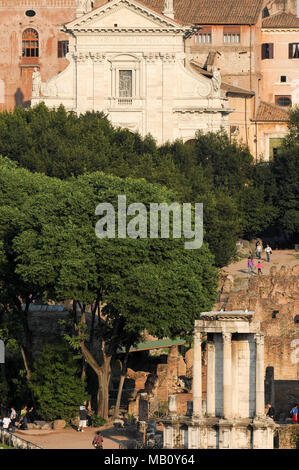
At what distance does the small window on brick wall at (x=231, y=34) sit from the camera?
14925 centimetres

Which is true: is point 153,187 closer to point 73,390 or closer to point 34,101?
point 73,390

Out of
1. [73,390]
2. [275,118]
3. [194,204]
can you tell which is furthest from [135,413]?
[275,118]

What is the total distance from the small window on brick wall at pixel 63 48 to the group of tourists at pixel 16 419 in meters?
62.0

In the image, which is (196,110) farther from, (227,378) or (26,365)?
(227,378)

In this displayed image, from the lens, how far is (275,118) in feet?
481

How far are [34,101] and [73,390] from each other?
48713 mm

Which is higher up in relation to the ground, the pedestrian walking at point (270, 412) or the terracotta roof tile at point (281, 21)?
the terracotta roof tile at point (281, 21)

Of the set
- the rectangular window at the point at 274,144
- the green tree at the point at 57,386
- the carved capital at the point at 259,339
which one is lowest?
the green tree at the point at 57,386

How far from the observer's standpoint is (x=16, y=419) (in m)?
83.4

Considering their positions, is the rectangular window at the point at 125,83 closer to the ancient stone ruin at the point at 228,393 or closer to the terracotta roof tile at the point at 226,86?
the terracotta roof tile at the point at 226,86

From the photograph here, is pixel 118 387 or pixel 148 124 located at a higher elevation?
pixel 148 124

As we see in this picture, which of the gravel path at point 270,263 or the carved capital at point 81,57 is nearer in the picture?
the gravel path at point 270,263

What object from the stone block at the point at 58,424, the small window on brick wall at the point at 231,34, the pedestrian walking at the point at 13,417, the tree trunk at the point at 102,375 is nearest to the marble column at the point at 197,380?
the pedestrian walking at the point at 13,417

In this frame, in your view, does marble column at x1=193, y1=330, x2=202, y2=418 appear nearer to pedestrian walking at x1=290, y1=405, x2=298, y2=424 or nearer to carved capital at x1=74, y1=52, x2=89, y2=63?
pedestrian walking at x1=290, y1=405, x2=298, y2=424
